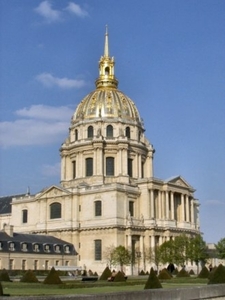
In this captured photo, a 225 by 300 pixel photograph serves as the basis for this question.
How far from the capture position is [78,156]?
84688 mm

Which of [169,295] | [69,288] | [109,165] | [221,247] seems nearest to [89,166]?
[109,165]

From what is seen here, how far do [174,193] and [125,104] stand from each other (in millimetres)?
17598

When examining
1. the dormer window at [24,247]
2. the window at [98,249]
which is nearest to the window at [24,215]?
the window at [98,249]

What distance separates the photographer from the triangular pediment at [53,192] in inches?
3126

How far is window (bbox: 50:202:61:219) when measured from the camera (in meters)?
79.6

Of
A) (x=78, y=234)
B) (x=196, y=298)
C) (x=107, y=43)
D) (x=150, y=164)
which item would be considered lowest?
(x=196, y=298)

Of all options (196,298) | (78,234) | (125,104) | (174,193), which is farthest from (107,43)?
(196,298)

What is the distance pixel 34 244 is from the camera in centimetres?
6938

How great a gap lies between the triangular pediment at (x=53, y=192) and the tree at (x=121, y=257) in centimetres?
1433

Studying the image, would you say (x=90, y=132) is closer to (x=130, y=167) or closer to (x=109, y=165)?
(x=109, y=165)

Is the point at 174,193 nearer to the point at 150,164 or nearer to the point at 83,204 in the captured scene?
the point at 150,164

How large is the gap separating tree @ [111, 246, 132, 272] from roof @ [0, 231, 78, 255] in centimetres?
854

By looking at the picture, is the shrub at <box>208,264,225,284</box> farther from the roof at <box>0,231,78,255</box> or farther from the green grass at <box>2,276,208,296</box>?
the roof at <box>0,231,78,255</box>

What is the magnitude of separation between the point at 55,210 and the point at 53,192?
2773 millimetres
